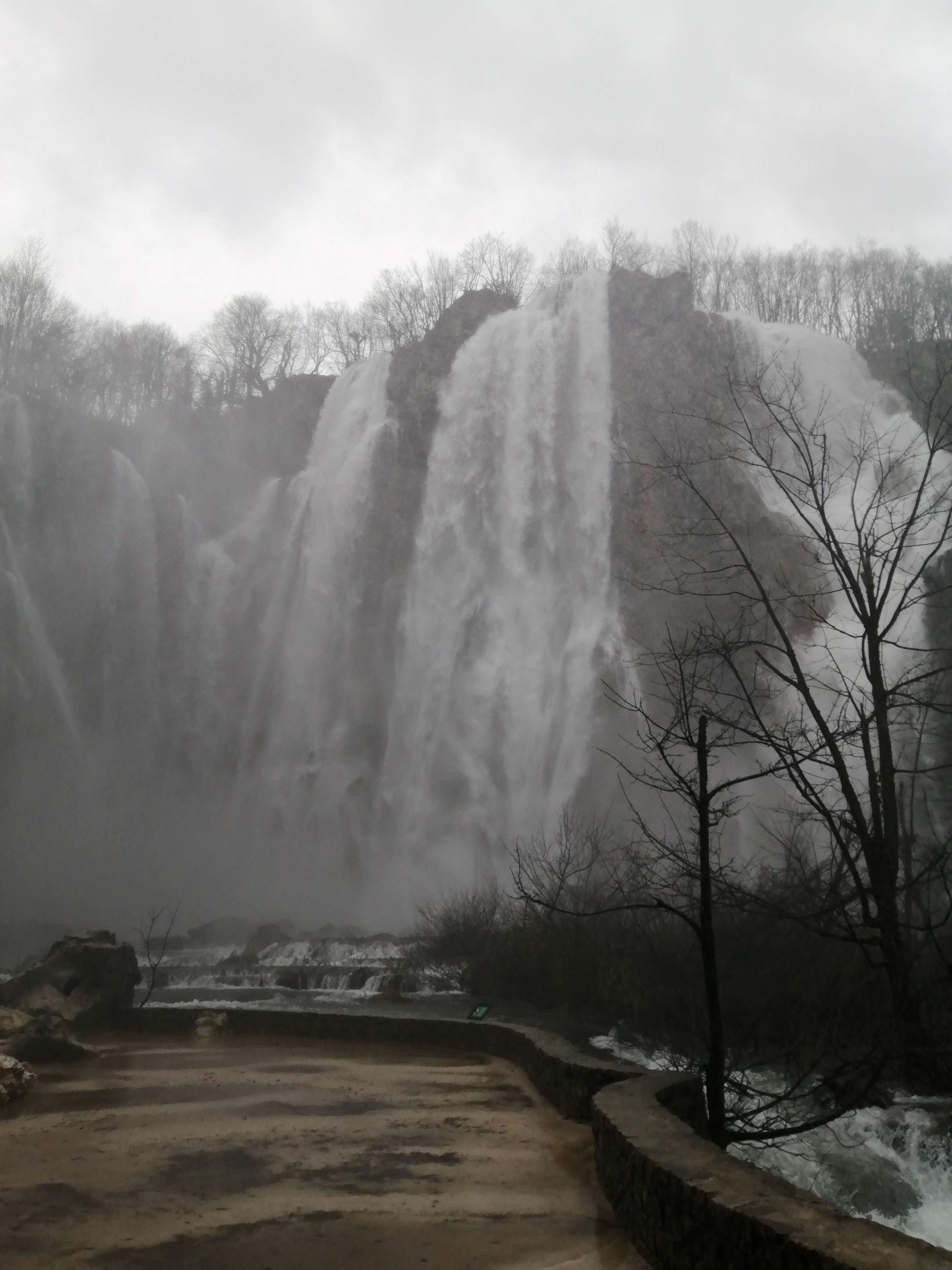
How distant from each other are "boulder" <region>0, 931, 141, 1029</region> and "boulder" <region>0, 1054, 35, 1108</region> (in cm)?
446

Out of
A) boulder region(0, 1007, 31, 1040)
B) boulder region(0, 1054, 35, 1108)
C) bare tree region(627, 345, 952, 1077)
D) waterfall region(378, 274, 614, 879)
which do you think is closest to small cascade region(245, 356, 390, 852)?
waterfall region(378, 274, 614, 879)

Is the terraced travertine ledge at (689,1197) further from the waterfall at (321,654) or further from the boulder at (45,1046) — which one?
the waterfall at (321,654)

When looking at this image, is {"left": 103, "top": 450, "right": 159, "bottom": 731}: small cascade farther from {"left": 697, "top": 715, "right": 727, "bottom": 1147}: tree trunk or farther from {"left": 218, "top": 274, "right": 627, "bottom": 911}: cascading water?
{"left": 697, "top": 715, "right": 727, "bottom": 1147}: tree trunk

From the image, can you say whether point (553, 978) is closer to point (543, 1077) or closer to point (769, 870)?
point (769, 870)

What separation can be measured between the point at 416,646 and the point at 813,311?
27.2 m

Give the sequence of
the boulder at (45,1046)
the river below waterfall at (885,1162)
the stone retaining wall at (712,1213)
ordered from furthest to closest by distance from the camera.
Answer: the boulder at (45,1046)
the river below waterfall at (885,1162)
the stone retaining wall at (712,1213)


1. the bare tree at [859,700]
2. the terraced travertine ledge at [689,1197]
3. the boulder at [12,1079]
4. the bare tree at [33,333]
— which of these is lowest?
the boulder at [12,1079]

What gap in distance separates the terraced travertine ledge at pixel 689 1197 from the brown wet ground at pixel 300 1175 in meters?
0.21

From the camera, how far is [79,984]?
13328mm

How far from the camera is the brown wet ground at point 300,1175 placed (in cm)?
455

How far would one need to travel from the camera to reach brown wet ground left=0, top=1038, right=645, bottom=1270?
4551 mm

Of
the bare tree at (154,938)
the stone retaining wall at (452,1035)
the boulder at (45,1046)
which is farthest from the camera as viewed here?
the bare tree at (154,938)

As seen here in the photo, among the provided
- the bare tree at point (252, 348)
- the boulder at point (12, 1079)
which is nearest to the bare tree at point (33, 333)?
the bare tree at point (252, 348)

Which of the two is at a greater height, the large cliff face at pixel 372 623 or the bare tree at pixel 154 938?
the large cliff face at pixel 372 623
